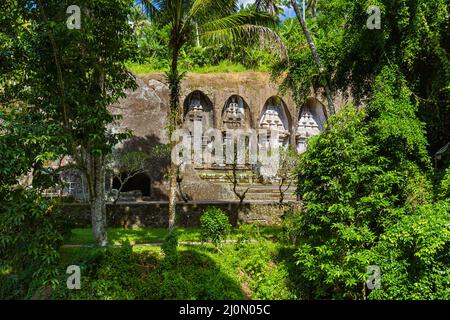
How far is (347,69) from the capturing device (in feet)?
38.4

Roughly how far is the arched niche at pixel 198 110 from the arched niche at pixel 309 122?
19.4ft

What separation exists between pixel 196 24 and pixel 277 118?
14329 millimetres

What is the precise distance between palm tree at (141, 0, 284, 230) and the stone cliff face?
361 centimetres

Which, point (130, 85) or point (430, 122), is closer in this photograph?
point (130, 85)

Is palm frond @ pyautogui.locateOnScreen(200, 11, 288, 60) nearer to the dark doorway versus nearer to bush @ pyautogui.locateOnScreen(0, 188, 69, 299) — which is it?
bush @ pyautogui.locateOnScreen(0, 188, 69, 299)

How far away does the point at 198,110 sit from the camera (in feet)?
74.6

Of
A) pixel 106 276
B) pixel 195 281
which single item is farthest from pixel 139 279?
pixel 195 281

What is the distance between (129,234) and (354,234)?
6838mm

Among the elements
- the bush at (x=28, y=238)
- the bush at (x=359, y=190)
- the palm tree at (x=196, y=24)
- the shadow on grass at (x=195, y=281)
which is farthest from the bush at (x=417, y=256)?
the bush at (x=28, y=238)

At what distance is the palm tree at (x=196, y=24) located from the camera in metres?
10.4

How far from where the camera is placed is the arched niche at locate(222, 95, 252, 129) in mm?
23109

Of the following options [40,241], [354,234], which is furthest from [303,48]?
[40,241]

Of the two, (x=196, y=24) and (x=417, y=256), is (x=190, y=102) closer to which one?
(x=196, y=24)
